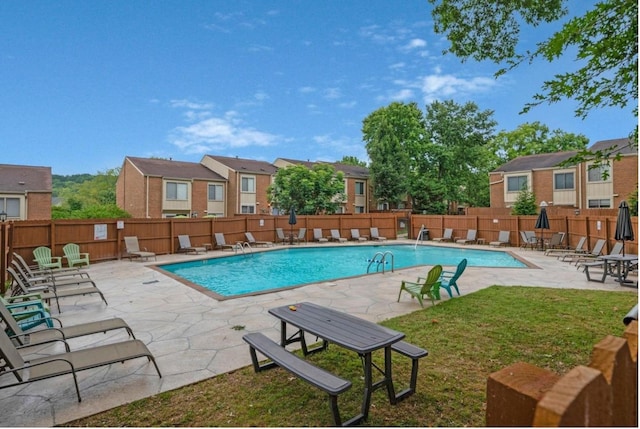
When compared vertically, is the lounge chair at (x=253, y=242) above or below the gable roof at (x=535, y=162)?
below

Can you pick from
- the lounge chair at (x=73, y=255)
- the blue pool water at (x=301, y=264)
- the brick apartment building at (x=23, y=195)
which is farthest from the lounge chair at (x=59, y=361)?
the brick apartment building at (x=23, y=195)

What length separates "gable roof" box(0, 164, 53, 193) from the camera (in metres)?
22.9

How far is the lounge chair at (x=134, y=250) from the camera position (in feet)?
48.0

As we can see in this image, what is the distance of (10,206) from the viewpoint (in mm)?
22719

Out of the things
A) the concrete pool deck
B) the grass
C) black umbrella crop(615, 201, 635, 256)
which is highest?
black umbrella crop(615, 201, 635, 256)

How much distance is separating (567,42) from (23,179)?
3137cm

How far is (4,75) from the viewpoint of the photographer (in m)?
11.5

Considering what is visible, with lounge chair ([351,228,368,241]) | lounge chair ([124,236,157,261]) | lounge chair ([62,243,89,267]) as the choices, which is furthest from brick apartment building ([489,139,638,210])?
lounge chair ([62,243,89,267])

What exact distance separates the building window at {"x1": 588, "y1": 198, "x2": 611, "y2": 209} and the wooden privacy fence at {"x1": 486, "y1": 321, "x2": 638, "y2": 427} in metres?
29.5

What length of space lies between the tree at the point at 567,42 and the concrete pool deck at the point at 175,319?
4.33 meters

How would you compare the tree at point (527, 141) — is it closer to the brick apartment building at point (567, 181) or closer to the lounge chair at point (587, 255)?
the brick apartment building at point (567, 181)

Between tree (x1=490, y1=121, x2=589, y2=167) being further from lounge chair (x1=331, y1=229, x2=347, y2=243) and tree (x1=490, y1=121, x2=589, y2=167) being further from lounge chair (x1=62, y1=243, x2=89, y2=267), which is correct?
lounge chair (x1=62, y1=243, x2=89, y2=267)

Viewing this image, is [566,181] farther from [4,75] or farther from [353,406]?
[4,75]

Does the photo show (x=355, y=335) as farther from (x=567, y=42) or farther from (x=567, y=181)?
(x=567, y=181)
